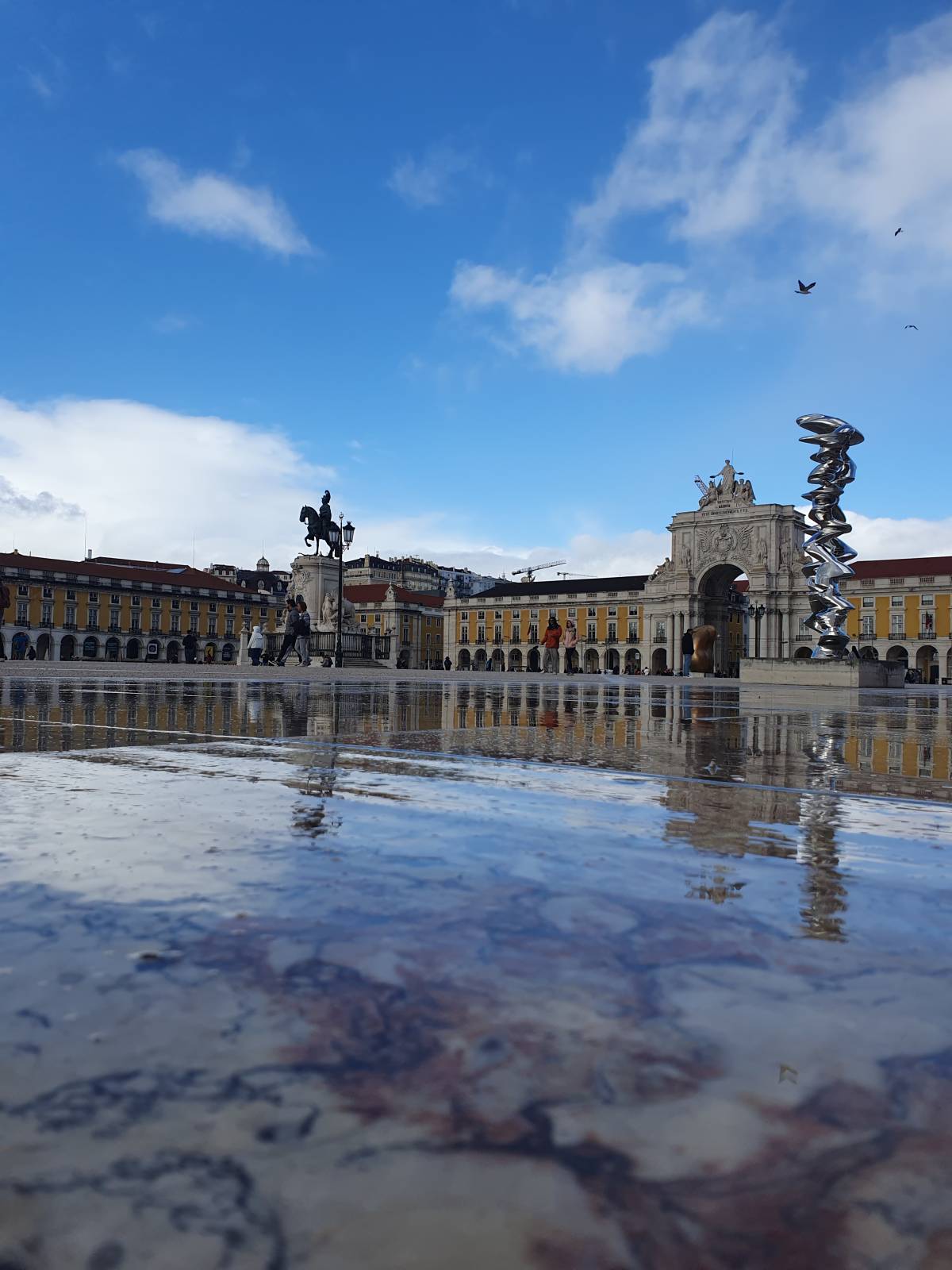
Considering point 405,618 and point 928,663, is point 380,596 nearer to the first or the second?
point 405,618

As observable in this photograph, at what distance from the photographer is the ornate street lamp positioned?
5703cm

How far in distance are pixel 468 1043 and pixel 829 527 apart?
20.3 m

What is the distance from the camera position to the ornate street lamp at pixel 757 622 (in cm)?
5703

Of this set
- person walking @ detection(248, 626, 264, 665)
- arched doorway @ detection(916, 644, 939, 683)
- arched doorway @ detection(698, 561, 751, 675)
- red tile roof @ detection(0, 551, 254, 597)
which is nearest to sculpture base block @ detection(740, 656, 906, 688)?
person walking @ detection(248, 626, 264, 665)

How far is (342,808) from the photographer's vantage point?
169 centimetres

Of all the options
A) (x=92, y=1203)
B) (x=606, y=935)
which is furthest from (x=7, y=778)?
(x=92, y=1203)

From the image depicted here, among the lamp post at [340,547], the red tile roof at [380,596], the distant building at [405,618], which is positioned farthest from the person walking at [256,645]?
the red tile roof at [380,596]

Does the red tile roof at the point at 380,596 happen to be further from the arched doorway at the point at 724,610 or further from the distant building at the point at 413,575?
the arched doorway at the point at 724,610

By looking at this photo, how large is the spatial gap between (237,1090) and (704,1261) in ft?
0.98

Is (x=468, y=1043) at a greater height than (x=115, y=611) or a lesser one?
lesser

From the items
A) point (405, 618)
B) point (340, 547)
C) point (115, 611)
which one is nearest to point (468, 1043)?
point (340, 547)

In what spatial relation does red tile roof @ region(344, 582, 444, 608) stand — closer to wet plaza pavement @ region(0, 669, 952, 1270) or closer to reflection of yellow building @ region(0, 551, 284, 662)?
reflection of yellow building @ region(0, 551, 284, 662)

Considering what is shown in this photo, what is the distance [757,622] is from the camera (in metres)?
60.3

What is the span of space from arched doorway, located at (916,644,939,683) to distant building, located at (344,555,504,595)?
45676 millimetres
